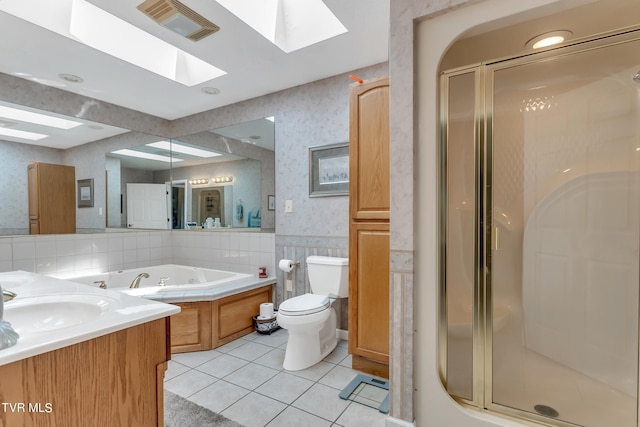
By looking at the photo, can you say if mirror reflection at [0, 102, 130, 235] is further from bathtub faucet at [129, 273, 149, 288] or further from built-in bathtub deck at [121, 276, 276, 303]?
built-in bathtub deck at [121, 276, 276, 303]

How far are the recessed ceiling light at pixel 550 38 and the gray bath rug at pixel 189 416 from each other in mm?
2738

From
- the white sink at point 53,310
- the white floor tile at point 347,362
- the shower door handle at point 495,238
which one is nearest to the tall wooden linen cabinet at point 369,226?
the white floor tile at point 347,362

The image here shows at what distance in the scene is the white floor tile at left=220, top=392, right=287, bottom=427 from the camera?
1.66 m

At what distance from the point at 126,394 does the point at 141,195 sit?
3.16 m

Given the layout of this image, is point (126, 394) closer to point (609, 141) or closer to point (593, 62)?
point (609, 141)

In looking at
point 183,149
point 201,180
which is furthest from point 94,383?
point 183,149

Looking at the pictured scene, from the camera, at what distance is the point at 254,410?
1751 mm

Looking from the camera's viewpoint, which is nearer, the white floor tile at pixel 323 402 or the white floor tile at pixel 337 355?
the white floor tile at pixel 323 402

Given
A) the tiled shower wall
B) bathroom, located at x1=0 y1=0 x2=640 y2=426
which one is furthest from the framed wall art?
bathroom, located at x1=0 y1=0 x2=640 y2=426

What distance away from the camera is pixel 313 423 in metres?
1.65

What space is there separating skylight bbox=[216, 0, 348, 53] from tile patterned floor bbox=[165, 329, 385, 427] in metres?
2.40

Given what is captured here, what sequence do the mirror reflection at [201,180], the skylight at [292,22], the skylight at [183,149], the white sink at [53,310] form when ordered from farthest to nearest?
the skylight at [183,149], the mirror reflection at [201,180], the skylight at [292,22], the white sink at [53,310]

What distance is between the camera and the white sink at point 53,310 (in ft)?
3.73

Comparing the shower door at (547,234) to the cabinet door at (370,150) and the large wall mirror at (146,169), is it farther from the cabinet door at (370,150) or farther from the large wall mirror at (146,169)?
the large wall mirror at (146,169)
